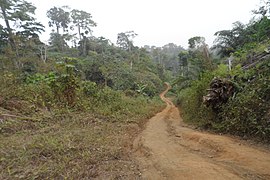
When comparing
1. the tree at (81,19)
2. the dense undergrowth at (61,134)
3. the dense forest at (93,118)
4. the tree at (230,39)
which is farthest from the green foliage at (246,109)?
the tree at (81,19)

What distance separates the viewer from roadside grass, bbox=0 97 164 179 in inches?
164

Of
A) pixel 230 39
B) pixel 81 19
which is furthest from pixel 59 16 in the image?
pixel 230 39

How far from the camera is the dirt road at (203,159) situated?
3848 mm

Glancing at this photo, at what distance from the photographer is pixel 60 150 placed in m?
5.21

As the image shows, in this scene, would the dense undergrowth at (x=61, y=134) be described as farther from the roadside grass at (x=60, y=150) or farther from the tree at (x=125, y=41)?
the tree at (x=125, y=41)

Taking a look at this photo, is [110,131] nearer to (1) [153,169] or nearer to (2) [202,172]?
(1) [153,169]

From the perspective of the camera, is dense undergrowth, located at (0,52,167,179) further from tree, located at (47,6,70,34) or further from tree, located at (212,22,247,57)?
tree, located at (47,6,70,34)

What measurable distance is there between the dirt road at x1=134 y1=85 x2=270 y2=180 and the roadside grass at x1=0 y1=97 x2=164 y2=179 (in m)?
0.44

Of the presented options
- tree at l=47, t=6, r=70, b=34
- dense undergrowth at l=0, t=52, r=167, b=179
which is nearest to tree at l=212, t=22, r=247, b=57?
dense undergrowth at l=0, t=52, r=167, b=179

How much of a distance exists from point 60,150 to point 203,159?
3.45 meters

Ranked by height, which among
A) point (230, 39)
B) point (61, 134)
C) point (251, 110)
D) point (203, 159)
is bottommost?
point (203, 159)

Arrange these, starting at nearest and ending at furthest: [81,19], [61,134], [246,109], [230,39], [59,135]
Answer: [246,109]
[59,135]
[61,134]
[230,39]
[81,19]

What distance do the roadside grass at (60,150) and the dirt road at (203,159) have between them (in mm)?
437

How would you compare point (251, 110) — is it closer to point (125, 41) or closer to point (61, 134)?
point (61, 134)
